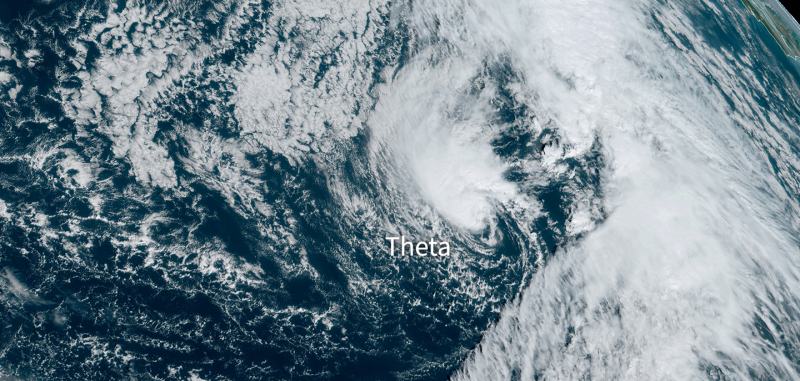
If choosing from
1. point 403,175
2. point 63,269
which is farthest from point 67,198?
point 403,175

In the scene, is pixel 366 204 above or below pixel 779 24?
below

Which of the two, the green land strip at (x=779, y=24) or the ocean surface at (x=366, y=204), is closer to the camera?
the ocean surface at (x=366, y=204)

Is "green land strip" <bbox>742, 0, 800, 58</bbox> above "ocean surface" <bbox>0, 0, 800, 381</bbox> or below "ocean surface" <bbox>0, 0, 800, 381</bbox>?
above

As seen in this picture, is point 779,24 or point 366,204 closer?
point 366,204

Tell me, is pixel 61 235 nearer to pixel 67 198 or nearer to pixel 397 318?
pixel 67 198

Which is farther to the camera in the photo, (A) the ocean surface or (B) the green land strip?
(B) the green land strip
